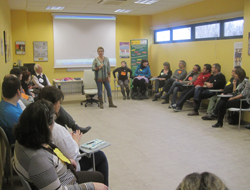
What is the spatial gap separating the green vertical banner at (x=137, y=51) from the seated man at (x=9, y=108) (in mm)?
7126

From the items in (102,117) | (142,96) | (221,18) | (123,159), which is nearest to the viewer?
(123,159)

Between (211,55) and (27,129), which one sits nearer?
(27,129)

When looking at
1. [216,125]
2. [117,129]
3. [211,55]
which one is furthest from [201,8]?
[117,129]

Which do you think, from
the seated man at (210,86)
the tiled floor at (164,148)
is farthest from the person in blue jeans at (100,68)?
the seated man at (210,86)

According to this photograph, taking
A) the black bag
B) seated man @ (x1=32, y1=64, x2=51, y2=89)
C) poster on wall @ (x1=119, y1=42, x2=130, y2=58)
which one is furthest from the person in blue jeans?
poster on wall @ (x1=119, y1=42, x2=130, y2=58)

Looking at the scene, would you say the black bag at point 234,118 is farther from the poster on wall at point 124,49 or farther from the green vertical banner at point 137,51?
the poster on wall at point 124,49

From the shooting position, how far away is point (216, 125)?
532cm

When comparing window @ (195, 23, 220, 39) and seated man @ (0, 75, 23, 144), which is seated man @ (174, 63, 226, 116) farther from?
seated man @ (0, 75, 23, 144)

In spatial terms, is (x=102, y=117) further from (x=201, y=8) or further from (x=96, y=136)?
(x=201, y=8)

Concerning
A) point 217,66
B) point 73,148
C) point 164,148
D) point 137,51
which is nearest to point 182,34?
point 137,51

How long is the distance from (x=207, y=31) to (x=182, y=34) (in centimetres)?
126

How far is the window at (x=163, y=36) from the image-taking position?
952 centimetres

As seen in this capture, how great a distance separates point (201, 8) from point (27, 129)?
717 cm

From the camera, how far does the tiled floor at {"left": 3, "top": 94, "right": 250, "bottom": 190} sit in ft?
10.4
